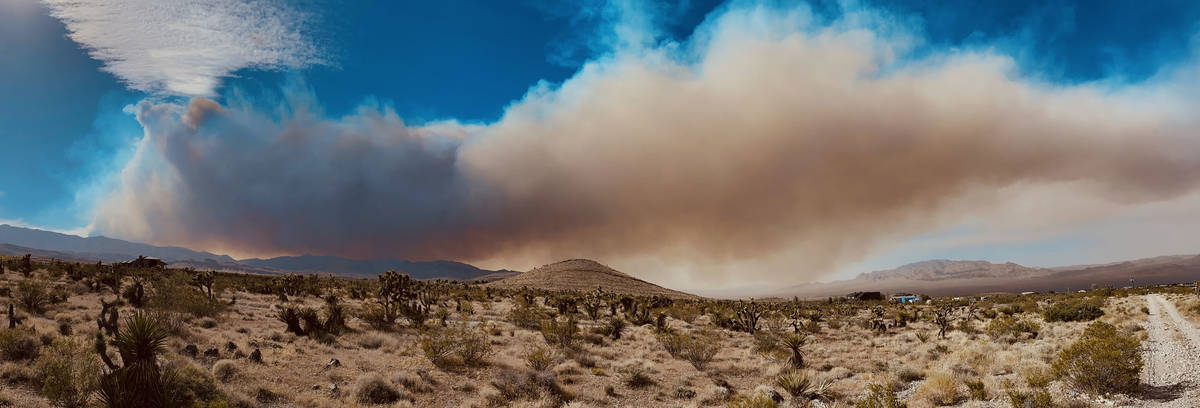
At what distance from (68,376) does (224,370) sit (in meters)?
3.57

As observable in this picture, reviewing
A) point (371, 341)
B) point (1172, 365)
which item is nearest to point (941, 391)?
point (1172, 365)

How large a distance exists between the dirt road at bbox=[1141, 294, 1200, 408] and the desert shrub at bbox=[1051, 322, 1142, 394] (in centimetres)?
63

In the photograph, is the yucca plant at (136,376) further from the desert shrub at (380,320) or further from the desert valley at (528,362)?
the desert shrub at (380,320)

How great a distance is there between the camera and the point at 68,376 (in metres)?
12.2

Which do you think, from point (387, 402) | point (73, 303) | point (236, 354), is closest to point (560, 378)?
point (387, 402)

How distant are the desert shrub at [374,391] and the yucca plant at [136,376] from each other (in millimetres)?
4772

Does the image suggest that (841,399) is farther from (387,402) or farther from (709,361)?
(387,402)

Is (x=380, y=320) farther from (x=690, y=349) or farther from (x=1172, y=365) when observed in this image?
(x=1172, y=365)

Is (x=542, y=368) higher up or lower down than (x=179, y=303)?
lower down

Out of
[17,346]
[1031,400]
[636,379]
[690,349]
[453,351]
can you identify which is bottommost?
[636,379]

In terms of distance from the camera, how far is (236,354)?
17.9 meters

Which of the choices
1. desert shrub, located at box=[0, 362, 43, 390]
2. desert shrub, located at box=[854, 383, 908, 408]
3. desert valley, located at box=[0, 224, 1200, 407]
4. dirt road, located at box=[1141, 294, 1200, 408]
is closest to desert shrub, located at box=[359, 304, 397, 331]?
desert valley, located at box=[0, 224, 1200, 407]

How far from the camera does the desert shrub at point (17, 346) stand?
14.6 metres

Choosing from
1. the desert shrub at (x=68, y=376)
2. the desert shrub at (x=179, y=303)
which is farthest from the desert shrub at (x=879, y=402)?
the desert shrub at (x=179, y=303)
